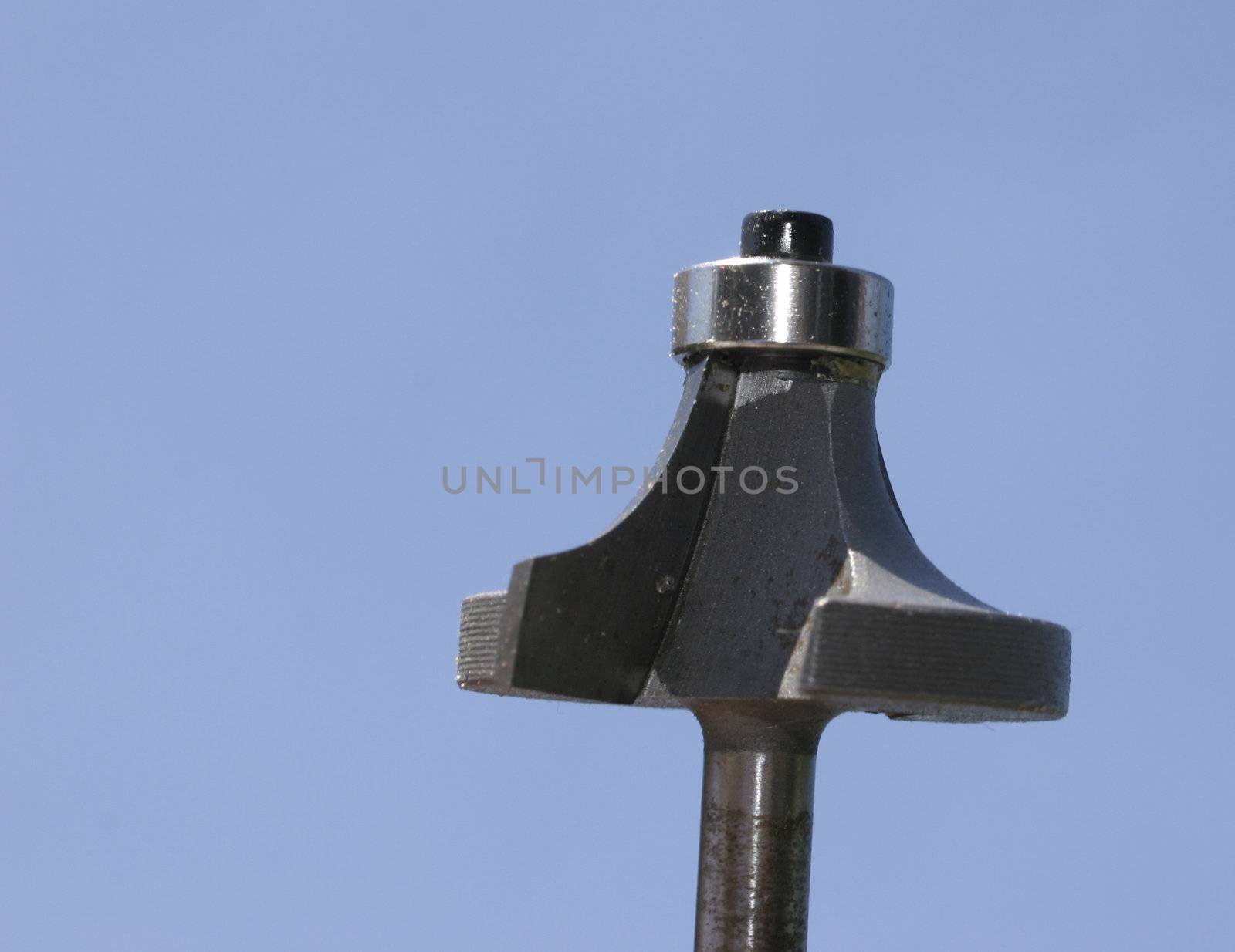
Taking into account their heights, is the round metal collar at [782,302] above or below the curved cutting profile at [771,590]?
above

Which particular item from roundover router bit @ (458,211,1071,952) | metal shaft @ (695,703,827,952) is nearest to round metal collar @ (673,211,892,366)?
roundover router bit @ (458,211,1071,952)

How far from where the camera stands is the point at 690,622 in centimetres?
119

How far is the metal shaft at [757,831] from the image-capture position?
1164 millimetres

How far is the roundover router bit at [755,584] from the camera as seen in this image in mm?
1085

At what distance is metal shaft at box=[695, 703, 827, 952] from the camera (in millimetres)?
1164

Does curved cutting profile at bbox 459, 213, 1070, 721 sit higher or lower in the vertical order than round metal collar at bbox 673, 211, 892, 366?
lower

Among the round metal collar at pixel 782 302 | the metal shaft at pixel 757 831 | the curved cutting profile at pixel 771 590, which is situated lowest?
the metal shaft at pixel 757 831

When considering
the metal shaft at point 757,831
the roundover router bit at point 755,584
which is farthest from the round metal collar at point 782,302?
the metal shaft at point 757,831

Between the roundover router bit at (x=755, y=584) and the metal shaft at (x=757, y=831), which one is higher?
the roundover router bit at (x=755, y=584)

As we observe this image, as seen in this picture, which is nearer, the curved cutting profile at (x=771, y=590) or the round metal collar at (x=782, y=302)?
the curved cutting profile at (x=771, y=590)

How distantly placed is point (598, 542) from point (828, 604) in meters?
0.19

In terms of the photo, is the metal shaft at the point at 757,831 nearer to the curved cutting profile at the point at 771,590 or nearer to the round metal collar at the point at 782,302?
the curved cutting profile at the point at 771,590

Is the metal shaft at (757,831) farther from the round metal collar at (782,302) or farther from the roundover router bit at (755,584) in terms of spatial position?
the round metal collar at (782,302)

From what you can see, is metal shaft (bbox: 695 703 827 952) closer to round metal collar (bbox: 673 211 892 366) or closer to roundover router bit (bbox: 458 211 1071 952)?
roundover router bit (bbox: 458 211 1071 952)
